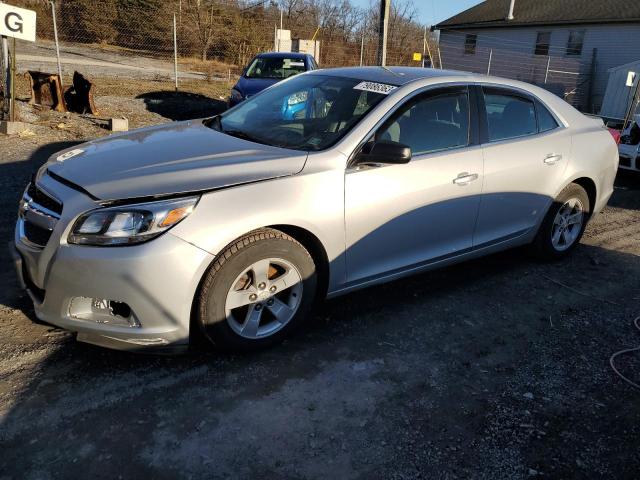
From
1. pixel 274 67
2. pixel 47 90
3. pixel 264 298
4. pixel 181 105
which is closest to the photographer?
pixel 264 298

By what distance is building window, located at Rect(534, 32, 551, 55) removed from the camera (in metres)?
26.8

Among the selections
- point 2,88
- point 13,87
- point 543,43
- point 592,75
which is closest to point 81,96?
point 2,88

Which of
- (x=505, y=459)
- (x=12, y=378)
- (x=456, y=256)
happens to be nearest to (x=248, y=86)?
(x=456, y=256)

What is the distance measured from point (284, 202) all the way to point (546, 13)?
2896 centimetres

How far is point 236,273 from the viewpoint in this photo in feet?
9.64

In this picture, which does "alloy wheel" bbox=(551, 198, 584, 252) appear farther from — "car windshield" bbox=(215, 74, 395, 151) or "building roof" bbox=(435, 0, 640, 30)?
"building roof" bbox=(435, 0, 640, 30)

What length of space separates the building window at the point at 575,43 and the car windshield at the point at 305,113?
2537 cm

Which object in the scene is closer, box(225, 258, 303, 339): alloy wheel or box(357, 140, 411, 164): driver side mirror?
box(225, 258, 303, 339): alloy wheel

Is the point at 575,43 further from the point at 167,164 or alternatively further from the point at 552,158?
the point at 167,164

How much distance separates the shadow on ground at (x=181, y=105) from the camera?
1223cm

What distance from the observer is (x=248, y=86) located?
435 inches

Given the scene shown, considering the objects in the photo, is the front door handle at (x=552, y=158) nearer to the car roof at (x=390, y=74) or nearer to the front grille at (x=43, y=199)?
the car roof at (x=390, y=74)

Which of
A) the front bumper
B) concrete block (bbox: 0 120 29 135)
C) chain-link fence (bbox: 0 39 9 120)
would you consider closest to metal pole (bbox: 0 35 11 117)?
chain-link fence (bbox: 0 39 9 120)

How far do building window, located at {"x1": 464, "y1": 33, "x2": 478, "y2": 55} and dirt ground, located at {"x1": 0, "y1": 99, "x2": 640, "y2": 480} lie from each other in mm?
29454
